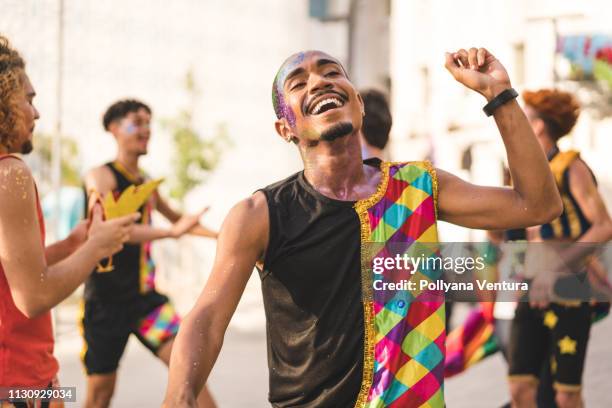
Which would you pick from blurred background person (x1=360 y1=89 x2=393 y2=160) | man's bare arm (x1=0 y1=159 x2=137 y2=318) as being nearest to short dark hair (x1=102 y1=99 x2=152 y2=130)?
blurred background person (x1=360 y1=89 x2=393 y2=160)

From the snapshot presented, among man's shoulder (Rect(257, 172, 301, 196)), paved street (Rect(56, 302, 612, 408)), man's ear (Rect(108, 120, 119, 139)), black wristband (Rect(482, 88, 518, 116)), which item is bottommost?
paved street (Rect(56, 302, 612, 408))

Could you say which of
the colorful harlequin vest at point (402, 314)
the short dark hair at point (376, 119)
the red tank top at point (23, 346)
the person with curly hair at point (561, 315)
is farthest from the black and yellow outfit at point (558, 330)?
the red tank top at point (23, 346)

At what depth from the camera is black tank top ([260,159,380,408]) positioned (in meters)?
2.74

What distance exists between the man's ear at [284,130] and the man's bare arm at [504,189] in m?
0.49

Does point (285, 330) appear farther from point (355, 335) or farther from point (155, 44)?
point (155, 44)

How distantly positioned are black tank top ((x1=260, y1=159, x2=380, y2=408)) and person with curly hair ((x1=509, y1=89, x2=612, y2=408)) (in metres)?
2.36

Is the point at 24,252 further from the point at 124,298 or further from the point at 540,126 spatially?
the point at 540,126

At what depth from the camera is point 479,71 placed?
2.81 metres

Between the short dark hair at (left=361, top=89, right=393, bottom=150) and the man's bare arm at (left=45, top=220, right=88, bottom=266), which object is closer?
the man's bare arm at (left=45, top=220, right=88, bottom=266)

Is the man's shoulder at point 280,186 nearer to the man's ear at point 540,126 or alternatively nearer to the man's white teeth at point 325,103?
the man's white teeth at point 325,103

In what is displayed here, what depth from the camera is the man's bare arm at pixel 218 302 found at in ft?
8.13

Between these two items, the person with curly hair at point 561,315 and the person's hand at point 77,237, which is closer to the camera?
the person's hand at point 77,237

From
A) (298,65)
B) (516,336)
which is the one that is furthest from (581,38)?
(298,65)

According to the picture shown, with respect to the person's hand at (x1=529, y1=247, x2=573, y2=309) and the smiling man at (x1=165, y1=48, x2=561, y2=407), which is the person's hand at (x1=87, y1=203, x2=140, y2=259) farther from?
the person's hand at (x1=529, y1=247, x2=573, y2=309)
